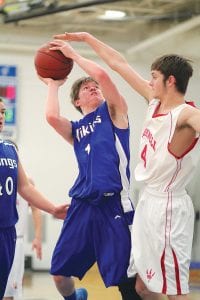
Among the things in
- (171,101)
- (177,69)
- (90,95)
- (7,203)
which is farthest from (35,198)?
(177,69)

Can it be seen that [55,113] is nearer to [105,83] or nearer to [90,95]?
[90,95]

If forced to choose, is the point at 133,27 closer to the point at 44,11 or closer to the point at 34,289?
the point at 44,11

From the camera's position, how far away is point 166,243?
380 cm

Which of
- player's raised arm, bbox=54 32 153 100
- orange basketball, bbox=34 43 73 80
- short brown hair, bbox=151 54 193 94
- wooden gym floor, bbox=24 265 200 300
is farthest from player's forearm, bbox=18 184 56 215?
wooden gym floor, bbox=24 265 200 300

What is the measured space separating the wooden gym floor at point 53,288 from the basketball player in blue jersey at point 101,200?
10.1 ft

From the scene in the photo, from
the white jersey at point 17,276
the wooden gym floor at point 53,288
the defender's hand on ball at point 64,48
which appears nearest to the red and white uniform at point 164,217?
the defender's hand on ball at point 64,48

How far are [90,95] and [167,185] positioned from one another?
111 centimetres

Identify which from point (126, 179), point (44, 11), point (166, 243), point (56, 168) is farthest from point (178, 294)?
point (56, 168)

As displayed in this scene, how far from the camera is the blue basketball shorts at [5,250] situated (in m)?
4.30

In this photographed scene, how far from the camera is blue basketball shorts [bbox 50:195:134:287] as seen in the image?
166 inches

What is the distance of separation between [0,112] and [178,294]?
5.52 feet

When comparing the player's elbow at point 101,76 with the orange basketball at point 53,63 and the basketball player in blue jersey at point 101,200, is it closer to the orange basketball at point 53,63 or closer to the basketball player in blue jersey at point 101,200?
the basketball player in blue jersey at point 101,200

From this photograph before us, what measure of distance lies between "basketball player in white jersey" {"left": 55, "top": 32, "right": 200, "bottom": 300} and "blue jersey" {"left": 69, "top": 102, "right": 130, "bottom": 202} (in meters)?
0.29

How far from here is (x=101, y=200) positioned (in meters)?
4.28
